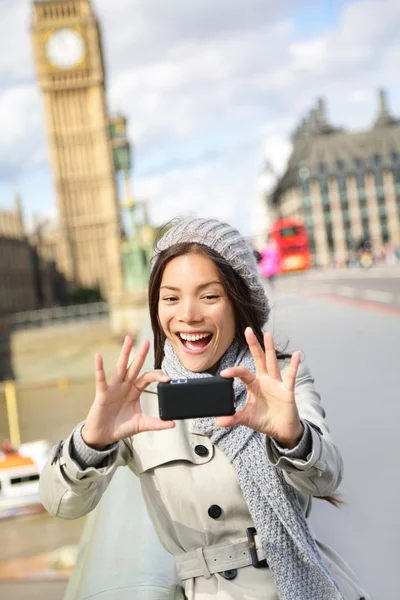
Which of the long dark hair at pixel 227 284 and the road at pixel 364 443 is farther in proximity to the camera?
the road at pixel 364 443

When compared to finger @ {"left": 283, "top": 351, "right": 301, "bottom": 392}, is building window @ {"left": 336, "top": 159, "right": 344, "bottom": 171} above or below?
above

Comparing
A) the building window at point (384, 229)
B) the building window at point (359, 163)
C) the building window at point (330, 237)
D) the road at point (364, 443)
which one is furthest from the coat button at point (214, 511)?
the building window at point (359, 163)

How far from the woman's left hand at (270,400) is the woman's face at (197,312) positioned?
21 centimetres

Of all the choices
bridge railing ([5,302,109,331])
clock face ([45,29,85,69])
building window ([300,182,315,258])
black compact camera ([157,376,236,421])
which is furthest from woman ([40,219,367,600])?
building window ([300,182,315,258])

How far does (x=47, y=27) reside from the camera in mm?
66438

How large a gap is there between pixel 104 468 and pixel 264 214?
101462mm

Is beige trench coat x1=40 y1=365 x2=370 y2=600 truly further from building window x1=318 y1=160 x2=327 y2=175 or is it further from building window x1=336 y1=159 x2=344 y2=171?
Result: building window x1=336 y1=159 x2=344 y2=171

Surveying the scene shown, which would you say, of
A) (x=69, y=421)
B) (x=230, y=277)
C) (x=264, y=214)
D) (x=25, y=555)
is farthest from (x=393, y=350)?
(x=264, y=214)

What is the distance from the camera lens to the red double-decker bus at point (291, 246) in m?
28.6

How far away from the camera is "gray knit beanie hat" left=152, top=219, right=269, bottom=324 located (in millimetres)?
1699

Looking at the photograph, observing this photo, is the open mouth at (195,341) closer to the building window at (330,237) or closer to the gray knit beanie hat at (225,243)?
the gray knit beanie hat at (225,243)

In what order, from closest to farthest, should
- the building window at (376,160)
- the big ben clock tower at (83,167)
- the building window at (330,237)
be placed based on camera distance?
1. the big ben clock tower at (83,167)
2. the building window at (330,237)
3. the building window at (376,160)

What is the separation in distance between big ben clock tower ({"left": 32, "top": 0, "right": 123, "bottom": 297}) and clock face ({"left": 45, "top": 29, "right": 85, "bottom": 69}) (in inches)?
3.4

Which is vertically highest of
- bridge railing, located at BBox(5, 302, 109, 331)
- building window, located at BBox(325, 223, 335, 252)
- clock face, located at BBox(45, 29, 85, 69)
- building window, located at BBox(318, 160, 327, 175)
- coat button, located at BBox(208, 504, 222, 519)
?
clock face, located at BBox(45, 29, 85, 69)
